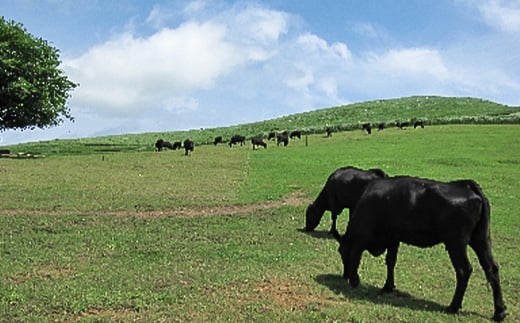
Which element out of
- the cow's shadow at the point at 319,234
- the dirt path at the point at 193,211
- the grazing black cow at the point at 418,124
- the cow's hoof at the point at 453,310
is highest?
the grazing black cow at the point at 418,124

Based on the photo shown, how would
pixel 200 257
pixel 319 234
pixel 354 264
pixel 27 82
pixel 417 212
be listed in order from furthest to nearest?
pixel 27 82 < pixel 319 234 < pixel 200 257 < pixel 354 264 < pixel 417 212

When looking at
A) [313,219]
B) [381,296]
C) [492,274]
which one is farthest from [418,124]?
[492,274]

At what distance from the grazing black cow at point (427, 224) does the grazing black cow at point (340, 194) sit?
20.8 ft

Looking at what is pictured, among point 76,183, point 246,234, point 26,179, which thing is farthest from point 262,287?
point 26,179

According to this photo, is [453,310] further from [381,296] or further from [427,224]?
[427,224]

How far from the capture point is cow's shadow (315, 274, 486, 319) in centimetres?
1164

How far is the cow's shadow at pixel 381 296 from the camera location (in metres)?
11.6

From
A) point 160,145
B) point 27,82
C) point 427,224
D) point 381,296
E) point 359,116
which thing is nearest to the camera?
point 427,224

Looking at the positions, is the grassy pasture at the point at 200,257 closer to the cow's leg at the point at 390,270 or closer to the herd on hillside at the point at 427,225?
the cow's leg at the point at 390,270

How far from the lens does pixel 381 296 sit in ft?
40.3

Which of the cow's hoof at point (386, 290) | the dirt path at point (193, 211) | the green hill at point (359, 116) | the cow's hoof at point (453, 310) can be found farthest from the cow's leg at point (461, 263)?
the green hill at point (359, 116)

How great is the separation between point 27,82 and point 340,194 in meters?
40.3

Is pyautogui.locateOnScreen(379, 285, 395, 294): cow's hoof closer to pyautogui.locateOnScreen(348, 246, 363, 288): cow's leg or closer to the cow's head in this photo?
pyautogui.locateOnScreen(348, 246, 363, 288): cow's leg

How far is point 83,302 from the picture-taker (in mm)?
11211
